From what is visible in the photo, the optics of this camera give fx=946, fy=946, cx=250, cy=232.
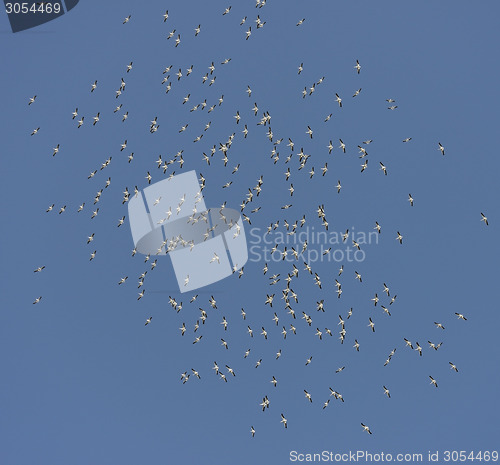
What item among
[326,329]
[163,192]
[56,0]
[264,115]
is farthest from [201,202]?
[56,0]

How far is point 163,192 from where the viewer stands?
29.6m

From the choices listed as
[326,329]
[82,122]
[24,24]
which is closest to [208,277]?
[326,329]

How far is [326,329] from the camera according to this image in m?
28.9

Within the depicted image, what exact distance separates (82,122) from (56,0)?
3.85 m

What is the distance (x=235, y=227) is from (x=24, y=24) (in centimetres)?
887

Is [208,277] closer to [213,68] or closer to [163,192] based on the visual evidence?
[163,192]

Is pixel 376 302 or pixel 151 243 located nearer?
pixel 376 302

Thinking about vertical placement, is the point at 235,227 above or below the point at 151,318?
above

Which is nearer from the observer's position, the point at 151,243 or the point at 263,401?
the point at 263,401

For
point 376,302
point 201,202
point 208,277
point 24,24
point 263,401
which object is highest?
point 24,24

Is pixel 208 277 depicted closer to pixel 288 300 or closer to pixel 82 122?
pixel 288 300

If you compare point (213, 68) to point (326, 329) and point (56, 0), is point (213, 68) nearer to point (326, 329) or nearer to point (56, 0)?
point (56, 0)

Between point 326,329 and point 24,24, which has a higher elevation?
point 24,24

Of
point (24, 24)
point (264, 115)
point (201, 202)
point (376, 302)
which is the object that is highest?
point (24, 24)
